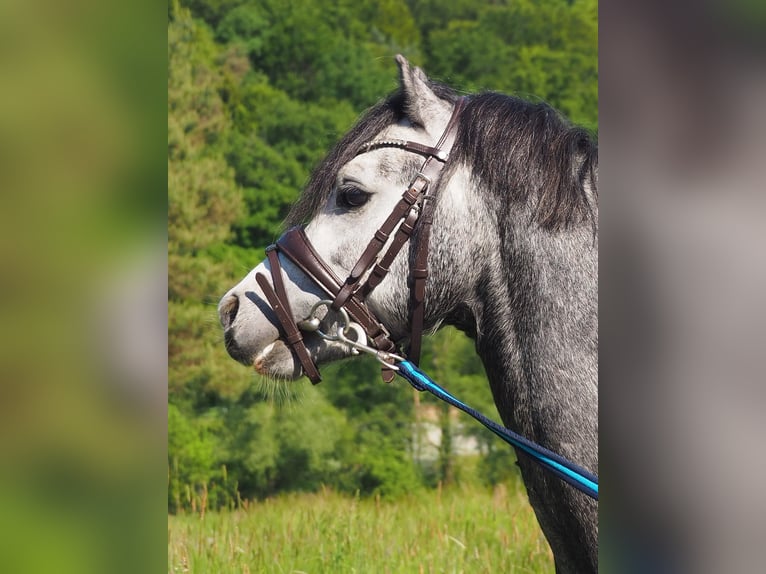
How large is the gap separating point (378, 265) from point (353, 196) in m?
0.24

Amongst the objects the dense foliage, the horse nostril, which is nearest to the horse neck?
the horse nostril

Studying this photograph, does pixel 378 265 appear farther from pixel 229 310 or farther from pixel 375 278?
pixel 229 310

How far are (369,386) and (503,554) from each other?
7822 mm

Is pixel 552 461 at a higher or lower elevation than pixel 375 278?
lower

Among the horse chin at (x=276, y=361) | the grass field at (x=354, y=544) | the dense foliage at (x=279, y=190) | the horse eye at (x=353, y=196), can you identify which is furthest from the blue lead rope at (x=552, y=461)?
the dense foliage at (x=279, y=190)

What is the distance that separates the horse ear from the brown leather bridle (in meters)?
0.06

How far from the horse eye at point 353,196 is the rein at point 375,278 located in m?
0.12

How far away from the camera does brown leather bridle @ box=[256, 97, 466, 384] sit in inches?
99.7

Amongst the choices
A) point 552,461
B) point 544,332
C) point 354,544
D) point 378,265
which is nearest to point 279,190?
point 354,544

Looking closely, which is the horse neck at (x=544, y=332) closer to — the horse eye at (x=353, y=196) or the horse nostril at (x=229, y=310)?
the horse eye at (x=353, y=196)

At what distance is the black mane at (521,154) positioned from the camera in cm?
245

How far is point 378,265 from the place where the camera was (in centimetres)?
255
